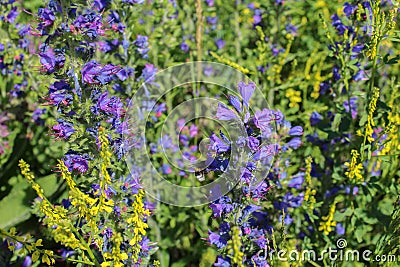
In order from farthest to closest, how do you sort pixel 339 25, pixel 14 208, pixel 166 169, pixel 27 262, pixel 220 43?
pixel 220 43 → pixel 166 169 → pixel 14 208 → pixel 339 25 → pixel 27 262

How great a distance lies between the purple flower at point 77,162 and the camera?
2.31 meters

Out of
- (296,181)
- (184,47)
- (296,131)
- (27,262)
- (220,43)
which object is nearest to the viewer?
(296,131)

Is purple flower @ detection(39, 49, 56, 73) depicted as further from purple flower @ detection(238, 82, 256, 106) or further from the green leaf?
the green leaf

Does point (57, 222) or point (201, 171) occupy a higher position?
point (201, 171)

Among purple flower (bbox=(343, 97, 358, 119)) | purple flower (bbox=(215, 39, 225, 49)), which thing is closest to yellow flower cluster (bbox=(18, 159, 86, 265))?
purple flower (bbox=(343, 97, 358, 119))

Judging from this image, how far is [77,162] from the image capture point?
7.59 ft

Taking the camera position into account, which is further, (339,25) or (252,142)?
(339,25)

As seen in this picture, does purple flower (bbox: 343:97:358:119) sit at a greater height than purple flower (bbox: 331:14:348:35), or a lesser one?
lesser

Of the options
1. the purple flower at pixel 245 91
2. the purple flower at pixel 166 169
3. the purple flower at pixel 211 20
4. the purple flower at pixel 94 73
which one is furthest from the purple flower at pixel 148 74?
the purple flower at pixel 211 20

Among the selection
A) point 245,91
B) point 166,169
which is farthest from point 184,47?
point 245,91

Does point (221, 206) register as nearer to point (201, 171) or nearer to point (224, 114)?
point (201, 171)

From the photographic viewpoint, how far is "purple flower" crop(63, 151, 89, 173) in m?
2.31

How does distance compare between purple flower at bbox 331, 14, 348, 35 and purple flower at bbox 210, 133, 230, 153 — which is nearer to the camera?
purple flower at bbox 210, 133, 230, 153

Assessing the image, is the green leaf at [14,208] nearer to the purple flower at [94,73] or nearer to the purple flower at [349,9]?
the purple flower at [94,73]
